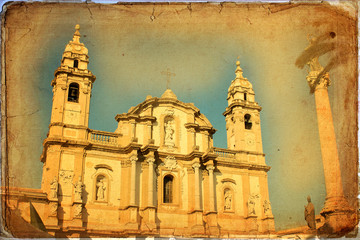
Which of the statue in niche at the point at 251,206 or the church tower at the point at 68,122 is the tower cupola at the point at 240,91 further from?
the church tower at the point at 68,122

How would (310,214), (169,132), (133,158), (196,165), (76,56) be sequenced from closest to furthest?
(310,214)
(133,158)
(196,165)
(76,56)
(169,132)

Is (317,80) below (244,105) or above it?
below

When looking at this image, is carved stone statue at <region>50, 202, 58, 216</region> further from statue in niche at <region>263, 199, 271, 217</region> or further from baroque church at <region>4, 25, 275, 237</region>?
statue in niche at <region>263, 199, 271, 217</region>

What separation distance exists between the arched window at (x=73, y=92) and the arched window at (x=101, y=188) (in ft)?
10.5

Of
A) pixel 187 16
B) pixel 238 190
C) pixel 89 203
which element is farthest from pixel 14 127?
pixel 238 190

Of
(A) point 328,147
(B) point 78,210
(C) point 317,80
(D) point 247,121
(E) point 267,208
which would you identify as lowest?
(B) point 78,210

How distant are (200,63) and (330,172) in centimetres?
578

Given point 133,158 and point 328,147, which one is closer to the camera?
point 328,147

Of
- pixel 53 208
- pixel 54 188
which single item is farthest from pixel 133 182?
pixel 53 208

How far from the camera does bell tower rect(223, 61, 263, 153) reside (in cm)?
2009

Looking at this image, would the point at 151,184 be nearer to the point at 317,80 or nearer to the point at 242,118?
the point at 242,118

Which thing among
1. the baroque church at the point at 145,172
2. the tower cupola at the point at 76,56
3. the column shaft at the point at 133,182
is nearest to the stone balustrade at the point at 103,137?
the baroque church at the point at 145,172

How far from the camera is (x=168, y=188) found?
59.6 ft

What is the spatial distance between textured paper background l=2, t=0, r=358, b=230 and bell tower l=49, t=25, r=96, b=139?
574 millimetres
